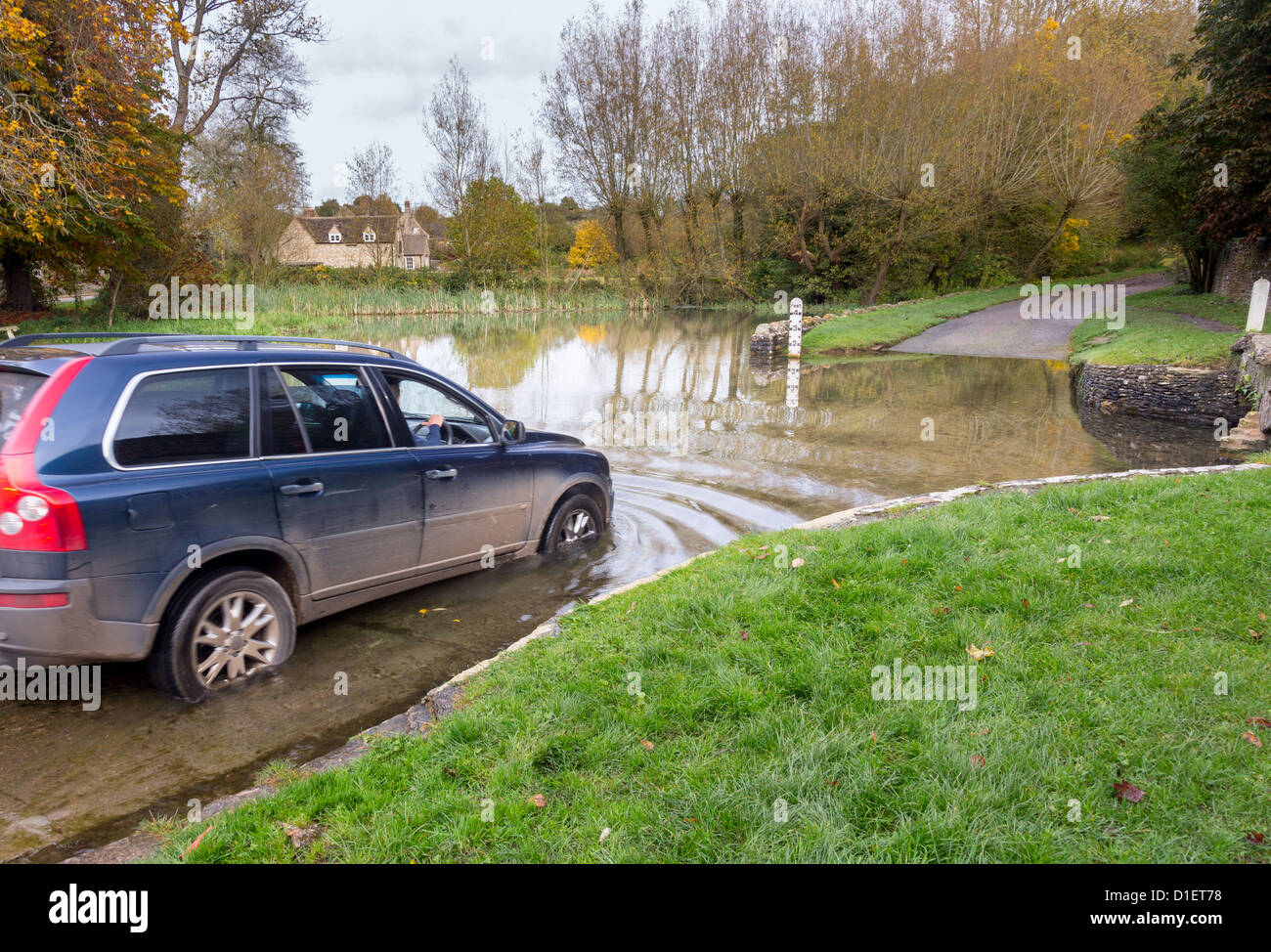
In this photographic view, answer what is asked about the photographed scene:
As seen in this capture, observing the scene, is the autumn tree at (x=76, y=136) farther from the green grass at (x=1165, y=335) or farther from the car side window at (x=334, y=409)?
the green grass at (x=1165, y=335)

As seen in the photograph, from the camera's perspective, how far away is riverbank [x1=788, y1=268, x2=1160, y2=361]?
25078 millimetres

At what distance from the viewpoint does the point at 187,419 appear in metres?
4.30

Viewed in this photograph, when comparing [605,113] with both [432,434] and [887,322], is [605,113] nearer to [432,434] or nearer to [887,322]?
[887,322]

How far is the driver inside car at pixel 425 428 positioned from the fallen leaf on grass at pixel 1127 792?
451 cm

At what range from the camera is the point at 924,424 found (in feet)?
43.1

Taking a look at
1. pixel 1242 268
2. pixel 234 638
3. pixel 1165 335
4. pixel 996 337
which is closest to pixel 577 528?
pixel 234 638

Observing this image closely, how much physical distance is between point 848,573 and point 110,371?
441 centimetres

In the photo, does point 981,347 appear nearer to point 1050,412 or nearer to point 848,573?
point 1050,412

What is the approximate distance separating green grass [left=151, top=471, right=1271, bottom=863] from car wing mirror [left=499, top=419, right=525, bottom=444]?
5.66 feet

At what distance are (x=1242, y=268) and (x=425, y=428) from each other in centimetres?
2921

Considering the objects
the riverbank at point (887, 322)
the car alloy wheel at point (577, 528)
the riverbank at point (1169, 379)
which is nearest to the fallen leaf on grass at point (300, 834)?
the car alloy wheel at point (577, 528)

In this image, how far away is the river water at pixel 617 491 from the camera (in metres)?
3.77

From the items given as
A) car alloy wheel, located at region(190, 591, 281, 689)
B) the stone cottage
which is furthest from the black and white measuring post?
the stone cottage
